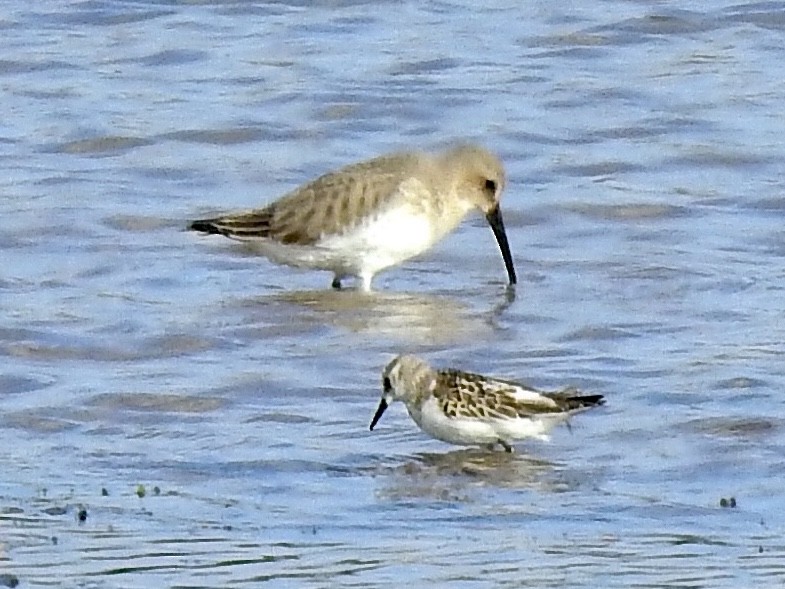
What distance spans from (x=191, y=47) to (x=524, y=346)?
624cm

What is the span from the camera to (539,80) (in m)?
14.7

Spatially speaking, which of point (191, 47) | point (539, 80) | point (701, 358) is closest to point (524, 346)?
point (701, 358)

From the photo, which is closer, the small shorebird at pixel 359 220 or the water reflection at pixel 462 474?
the water reflection at pixel 462 474

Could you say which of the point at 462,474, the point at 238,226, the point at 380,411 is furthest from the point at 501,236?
the point at 462,474

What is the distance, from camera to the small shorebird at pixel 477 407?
8.14m

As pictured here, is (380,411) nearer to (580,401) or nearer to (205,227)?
(580,401)

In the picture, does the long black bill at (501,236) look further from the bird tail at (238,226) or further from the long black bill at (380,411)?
the long black bill at (380,411)

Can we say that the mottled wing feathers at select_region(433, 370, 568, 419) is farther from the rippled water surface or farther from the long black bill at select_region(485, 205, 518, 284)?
the long black bill at select_region(485, 205, 518, 284)

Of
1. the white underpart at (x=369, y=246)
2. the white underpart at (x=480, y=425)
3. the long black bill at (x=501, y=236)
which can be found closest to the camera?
the white underpart at (x=480, y=425)

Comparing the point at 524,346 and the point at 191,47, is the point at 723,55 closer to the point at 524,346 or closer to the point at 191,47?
the point at 191,47

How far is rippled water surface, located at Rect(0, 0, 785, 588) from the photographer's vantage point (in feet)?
23.2

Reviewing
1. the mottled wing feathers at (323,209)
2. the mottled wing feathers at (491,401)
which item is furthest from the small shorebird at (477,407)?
the mottled wing feathers at (323,209)

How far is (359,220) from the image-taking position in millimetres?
10992

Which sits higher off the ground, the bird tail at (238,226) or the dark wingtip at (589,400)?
the dark wingtip at (589,400)
